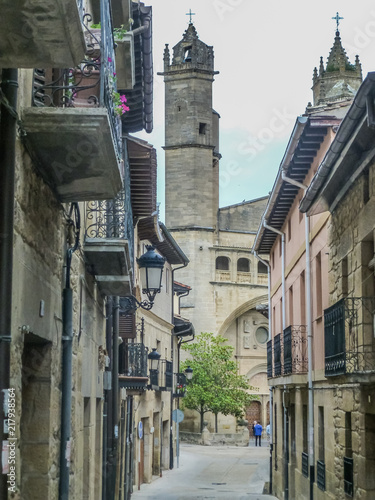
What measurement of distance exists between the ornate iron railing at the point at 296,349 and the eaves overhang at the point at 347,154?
4.46 meters

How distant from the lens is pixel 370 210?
11133mm

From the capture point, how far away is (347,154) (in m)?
11.4

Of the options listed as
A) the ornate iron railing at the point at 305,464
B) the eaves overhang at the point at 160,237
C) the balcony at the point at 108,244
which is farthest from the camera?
the eaves overhang at the point at 160,237

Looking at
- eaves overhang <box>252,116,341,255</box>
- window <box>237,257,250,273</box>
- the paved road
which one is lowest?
the paved road

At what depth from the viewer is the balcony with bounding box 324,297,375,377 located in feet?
37.3

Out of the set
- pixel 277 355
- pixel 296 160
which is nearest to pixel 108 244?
pixel 296 160

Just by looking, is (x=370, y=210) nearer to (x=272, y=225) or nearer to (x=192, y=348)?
(x=272, y=225)

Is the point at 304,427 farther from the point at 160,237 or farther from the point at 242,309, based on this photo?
the point at 242,309

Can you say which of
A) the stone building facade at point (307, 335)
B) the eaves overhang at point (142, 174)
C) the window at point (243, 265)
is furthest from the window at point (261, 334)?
the eaves overhang at point (142, 174)

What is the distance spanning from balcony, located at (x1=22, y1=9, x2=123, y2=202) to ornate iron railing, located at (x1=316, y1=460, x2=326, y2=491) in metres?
10.4

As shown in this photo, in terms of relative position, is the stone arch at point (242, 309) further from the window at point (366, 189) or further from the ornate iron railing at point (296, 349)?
the window at point (366, 189)

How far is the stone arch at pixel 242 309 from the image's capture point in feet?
193

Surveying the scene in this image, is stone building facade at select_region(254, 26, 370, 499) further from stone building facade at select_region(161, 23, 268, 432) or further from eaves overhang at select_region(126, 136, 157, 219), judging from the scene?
stone building facade at select_region(161, 23, 268, 432)

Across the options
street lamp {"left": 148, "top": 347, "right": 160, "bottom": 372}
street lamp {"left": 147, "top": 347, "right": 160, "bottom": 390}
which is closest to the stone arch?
street lamp {"left": 148, "top": 347, "right": 160, "bottom": 372}
